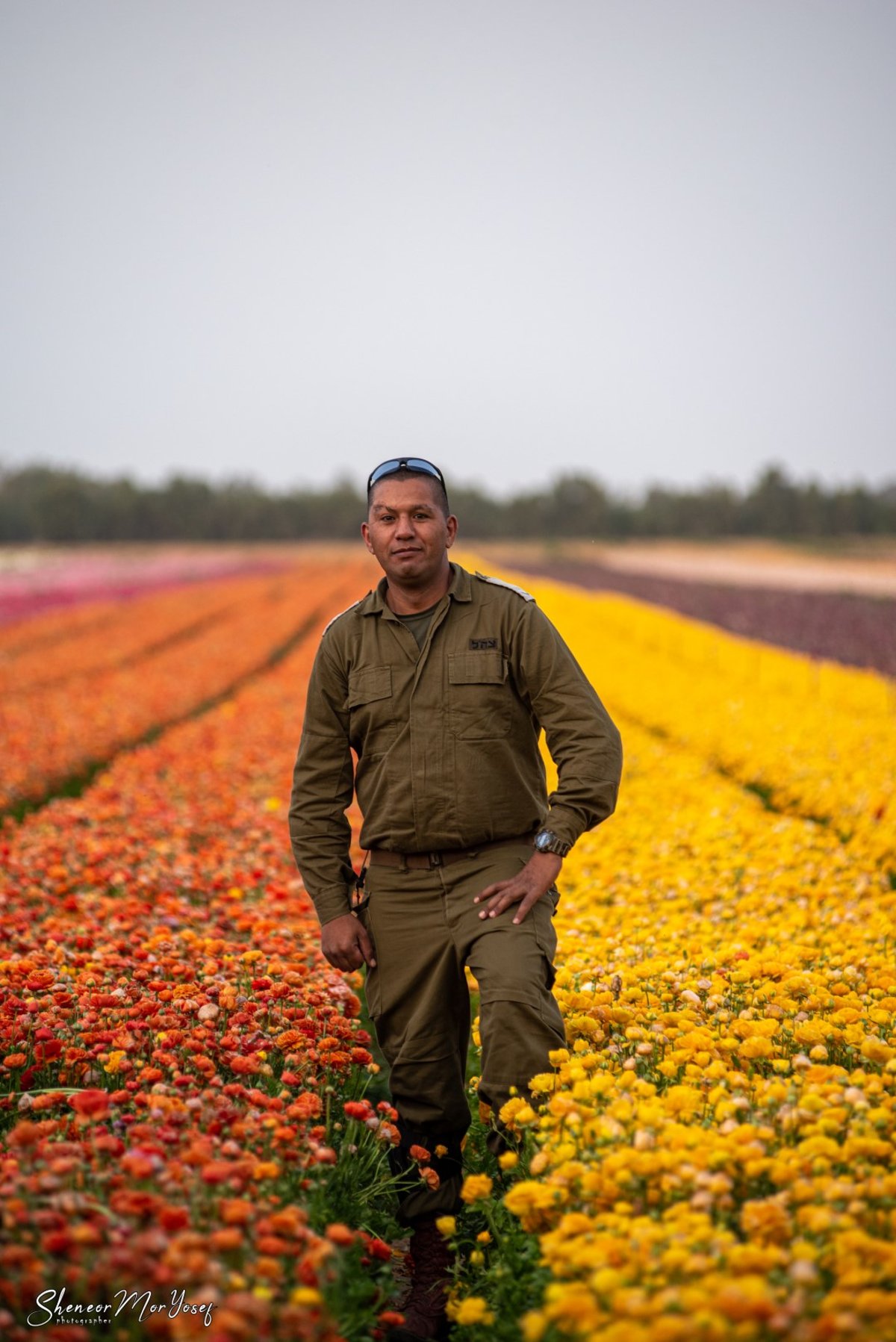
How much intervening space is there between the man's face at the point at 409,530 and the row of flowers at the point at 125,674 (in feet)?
21.2

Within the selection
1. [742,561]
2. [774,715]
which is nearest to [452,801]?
[774,715]

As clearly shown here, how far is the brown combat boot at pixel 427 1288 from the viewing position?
125 inches

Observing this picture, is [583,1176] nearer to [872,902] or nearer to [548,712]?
[548,712]

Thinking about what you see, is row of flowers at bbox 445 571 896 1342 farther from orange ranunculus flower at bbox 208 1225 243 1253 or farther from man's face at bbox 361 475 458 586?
man's face at bbox 361 475 458 586

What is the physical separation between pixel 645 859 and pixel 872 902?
1308 millimetres

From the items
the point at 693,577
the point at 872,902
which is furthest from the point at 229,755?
the point at 693,577

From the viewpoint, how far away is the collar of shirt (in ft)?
12.1

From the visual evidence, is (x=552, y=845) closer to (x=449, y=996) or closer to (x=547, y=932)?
(x=547, y=932)

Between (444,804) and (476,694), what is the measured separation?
0.36 meters

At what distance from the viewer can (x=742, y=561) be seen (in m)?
61.3

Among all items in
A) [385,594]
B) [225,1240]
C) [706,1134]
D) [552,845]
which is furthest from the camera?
[385,594]

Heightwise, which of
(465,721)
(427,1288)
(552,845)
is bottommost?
(427,1288)

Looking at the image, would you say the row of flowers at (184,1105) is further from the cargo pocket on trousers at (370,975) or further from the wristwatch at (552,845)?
the wristwatch at (552,845)

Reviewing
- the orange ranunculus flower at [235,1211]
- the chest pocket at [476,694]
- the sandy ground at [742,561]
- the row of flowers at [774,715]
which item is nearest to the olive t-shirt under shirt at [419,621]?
the chest pocket at [476,694]
